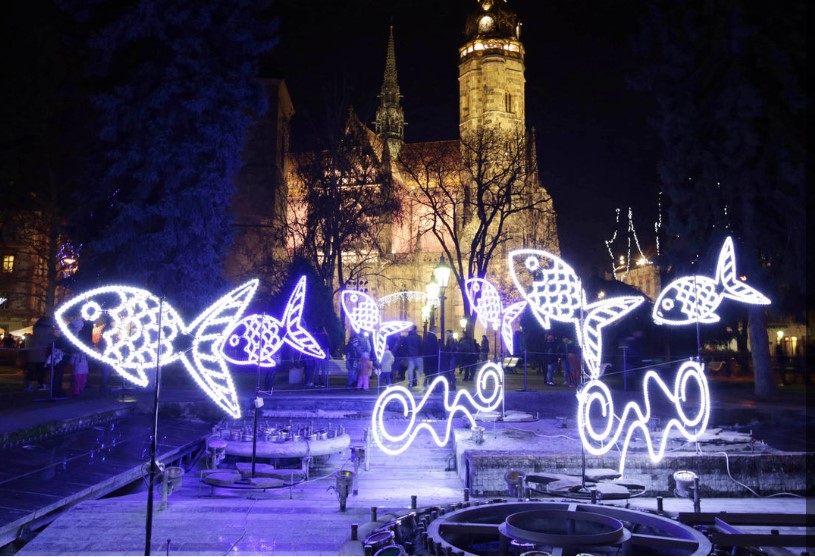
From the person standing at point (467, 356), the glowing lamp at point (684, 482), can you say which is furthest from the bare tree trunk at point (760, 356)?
the glowing lamp at point (684, 482)

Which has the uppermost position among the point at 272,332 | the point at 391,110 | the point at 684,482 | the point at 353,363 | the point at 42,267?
the point at 391,110

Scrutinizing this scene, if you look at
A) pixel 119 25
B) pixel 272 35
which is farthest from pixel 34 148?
pixel 272 35

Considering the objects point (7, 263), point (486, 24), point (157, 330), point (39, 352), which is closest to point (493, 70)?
point (486, 24)

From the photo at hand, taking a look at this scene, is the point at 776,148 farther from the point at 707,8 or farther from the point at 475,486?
the point at 475,486

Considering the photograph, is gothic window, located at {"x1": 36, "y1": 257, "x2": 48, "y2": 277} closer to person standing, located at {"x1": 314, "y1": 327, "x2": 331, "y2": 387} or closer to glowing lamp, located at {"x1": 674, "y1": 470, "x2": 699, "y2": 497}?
person standing, located at {"x1": 314, "y1": 327, "x2": 331, "y2": 387}

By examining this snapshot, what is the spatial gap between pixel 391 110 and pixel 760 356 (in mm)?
55885

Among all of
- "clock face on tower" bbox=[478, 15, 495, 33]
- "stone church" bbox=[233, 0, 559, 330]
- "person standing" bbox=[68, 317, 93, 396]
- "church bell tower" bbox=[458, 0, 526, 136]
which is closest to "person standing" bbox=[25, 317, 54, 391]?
"person standing" bbox=[68, 317, 93, 396]

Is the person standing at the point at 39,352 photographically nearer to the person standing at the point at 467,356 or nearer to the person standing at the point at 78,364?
the person standing at the point at 78,364

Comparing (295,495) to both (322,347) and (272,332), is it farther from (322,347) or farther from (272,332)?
(322,347)

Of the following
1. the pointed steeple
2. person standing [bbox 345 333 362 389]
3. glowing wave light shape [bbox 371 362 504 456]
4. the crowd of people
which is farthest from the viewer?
the pointed steeple

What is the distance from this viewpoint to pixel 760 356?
17.3 meters

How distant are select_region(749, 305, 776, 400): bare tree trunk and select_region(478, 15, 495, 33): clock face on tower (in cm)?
4161

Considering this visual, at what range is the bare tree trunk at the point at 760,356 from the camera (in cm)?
1678

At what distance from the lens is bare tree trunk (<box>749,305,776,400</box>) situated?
16781 mm
